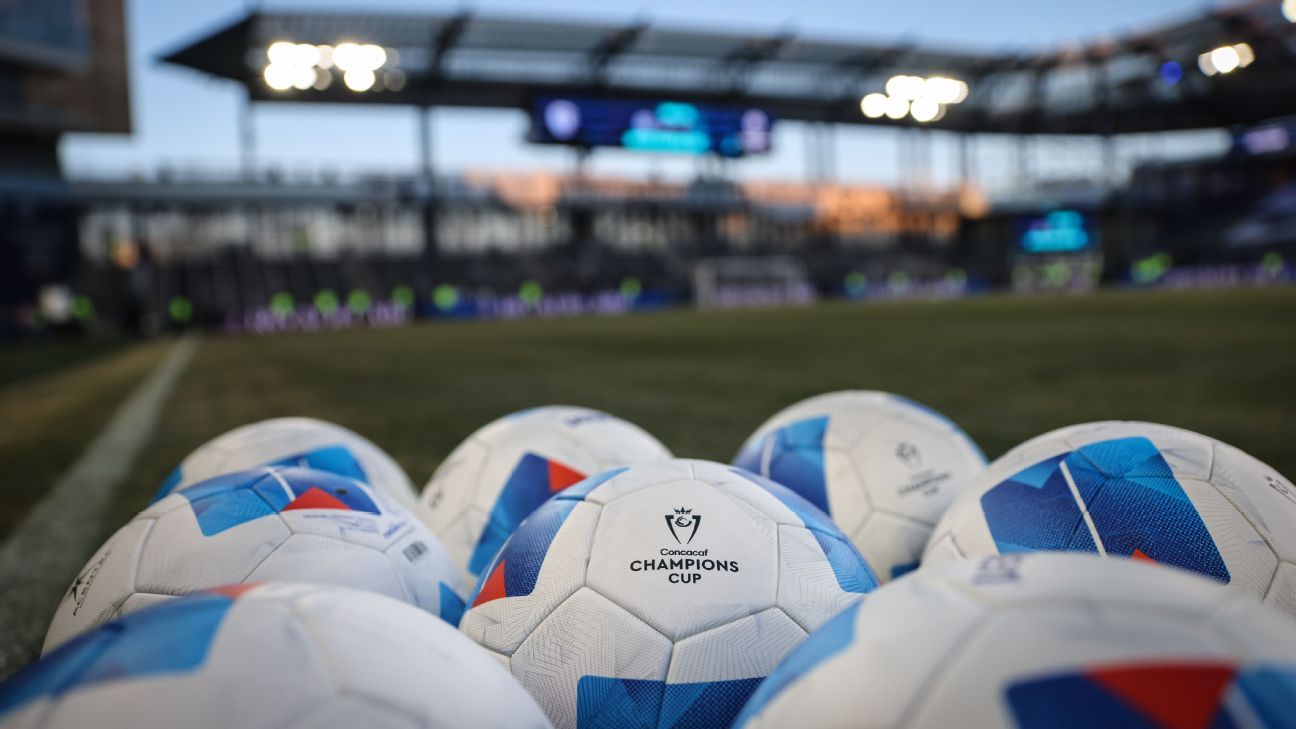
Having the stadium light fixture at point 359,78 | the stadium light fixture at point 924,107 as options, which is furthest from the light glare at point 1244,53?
the stadium light fixture at point 359,78

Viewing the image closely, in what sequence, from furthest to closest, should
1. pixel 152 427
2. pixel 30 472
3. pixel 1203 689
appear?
pixel 152 427, pixel 30 472, pixel 1203 689

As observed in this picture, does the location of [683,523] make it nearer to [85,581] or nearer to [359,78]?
[85,581]

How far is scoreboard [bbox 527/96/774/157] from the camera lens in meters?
33.8

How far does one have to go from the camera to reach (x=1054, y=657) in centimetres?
82

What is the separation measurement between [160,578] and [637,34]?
3449cm

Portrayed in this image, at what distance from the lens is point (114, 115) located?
108 ft

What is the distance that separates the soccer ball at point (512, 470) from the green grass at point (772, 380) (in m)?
1.75

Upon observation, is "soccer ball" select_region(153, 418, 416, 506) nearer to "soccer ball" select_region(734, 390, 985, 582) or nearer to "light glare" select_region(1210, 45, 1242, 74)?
"soccer ball" select_region(734, 390, 985, 582)

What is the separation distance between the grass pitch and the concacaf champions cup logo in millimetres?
2872

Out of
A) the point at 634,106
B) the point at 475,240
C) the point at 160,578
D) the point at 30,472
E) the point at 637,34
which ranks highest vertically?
the point at 637,34

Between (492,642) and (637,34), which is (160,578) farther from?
(637,34)

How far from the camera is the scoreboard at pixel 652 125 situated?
33750 mm

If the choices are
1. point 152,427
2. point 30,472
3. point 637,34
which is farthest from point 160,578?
point 637,34

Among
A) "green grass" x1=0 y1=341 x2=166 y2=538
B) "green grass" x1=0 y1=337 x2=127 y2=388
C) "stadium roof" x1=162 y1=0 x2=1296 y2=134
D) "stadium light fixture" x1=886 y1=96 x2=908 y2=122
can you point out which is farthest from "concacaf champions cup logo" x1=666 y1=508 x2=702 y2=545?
"stadium light fixture" x1=886 y1=96 x2=908 y2=122
